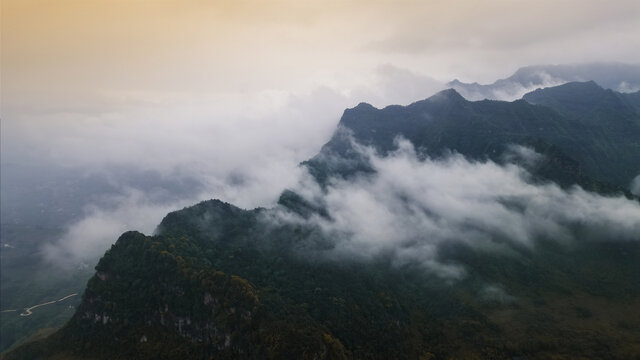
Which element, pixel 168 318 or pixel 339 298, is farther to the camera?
pixel 339 298

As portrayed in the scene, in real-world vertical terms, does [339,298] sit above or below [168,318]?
below

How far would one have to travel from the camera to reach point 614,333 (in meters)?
131

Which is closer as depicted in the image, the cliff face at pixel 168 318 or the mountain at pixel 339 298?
the cliff face at pixel 168 318

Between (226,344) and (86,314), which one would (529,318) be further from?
(86,314)

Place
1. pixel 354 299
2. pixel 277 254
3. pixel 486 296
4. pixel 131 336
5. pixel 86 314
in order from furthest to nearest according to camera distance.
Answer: pixel 277 254 < pixel 486 296 < pixel 354 299 < pixel 86 314 < pixel 131 336

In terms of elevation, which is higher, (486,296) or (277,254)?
(277,254)

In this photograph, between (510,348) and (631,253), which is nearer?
(510,348)

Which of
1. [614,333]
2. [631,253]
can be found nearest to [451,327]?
[614,333]

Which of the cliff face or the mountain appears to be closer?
the cliff face

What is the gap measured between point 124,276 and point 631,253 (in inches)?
8541

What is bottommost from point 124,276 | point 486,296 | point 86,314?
point 486,296

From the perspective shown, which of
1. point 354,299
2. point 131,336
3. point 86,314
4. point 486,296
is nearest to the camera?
point 131,336

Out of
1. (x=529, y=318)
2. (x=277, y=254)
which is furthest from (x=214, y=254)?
(x=529, y=318)

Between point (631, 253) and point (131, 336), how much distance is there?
212 m
